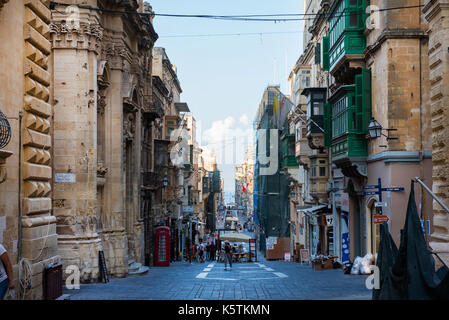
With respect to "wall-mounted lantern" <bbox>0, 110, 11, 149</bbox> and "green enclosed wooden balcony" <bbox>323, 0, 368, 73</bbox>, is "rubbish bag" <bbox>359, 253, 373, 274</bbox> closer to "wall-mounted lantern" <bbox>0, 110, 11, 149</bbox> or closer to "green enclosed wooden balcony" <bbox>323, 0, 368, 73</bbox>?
"green enclosed wooden balcony" <bbox>323, 0, 368, 73</bbox>

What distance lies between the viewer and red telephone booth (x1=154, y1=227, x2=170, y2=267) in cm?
3409

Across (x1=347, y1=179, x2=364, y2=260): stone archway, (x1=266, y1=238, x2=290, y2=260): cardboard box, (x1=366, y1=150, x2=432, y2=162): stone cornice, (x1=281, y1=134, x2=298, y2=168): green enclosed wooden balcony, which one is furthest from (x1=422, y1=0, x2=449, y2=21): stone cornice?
(x1=266, y1=238, x2=290, y2=260): cardboard box

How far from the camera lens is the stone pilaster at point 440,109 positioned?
1428 cm

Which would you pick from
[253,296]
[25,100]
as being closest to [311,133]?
[253,296]

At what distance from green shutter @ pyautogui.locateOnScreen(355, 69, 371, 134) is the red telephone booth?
46.6 ft

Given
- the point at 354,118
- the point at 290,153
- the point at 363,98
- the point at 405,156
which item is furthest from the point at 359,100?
the point at 290,153

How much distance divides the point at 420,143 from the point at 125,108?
11359mm

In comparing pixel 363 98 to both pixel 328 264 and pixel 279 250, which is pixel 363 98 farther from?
pixel 279 250

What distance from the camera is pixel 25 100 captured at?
39.0 feet

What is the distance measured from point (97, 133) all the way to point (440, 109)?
42.4 feet

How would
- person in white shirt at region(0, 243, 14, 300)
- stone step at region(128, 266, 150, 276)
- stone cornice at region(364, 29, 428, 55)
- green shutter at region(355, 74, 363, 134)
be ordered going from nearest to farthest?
1. person in white shirt at region(0, 243, 14, 300)
2. stone cornice at region(364, 29, 428, 55)
3. green shutter at region(355, 74, 363, 134)
4. stone step at region(128, 266, 150, 276)

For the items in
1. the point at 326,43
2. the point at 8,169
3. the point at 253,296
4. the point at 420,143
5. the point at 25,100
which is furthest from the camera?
the point at 326,43

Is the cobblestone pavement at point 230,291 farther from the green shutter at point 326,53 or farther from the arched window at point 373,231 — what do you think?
the green shutter at point 326,53

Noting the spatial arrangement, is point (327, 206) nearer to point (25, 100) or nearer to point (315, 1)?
point (315, 1)
